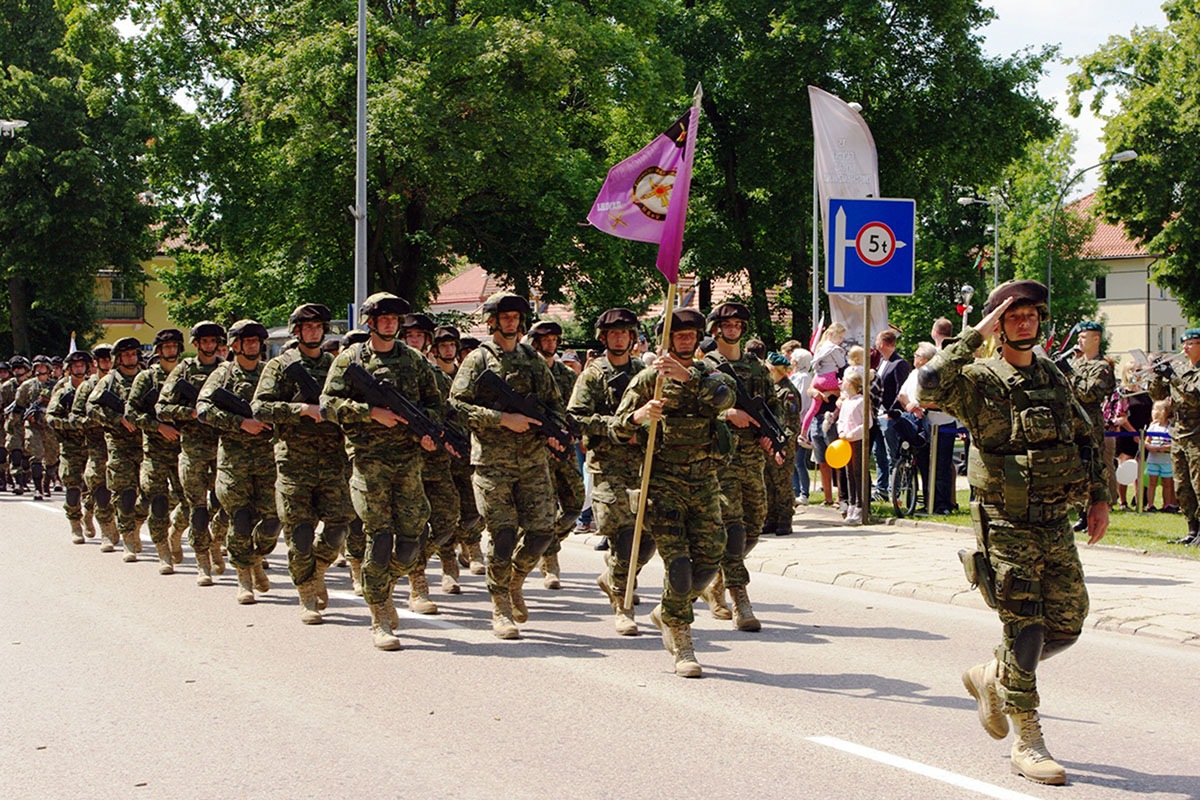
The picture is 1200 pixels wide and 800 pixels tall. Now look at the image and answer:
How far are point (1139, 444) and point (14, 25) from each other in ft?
139

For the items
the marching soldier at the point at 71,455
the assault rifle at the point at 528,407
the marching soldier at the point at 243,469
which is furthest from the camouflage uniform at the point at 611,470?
the marching soldier at the point at 71,455

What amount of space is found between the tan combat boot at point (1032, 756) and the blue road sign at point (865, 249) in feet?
26.3

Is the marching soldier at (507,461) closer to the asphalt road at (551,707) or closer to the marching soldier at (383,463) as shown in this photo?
the marching soldier at (383,463)

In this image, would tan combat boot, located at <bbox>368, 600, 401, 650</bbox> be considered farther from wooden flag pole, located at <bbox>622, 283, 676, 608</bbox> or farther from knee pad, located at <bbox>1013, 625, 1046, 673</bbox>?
knee pad, located at <bbox>1013, 625, 1046, 673</bbox>

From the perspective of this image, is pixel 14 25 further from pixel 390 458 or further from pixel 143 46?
pixel 390 458

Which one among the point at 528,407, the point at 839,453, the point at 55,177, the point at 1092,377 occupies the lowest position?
the point at 839,453

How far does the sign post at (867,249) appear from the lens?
42.9ft

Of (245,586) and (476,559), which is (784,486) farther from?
(245,586)

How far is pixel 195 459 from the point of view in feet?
36.2

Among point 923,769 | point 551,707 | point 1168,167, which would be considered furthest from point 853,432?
point 1168,167

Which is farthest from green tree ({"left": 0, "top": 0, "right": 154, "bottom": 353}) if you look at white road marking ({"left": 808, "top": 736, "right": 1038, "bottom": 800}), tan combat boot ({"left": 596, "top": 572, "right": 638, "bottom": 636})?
white road marking ({"left": 808, "top": 736, "right": 1038, "bottom": 800})

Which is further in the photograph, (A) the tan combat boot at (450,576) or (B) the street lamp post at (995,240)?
(B) the street lamp post at (995,240)

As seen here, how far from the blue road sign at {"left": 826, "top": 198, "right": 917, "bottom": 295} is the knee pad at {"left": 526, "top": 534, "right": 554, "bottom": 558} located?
564cm

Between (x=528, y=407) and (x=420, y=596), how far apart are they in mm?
2117
